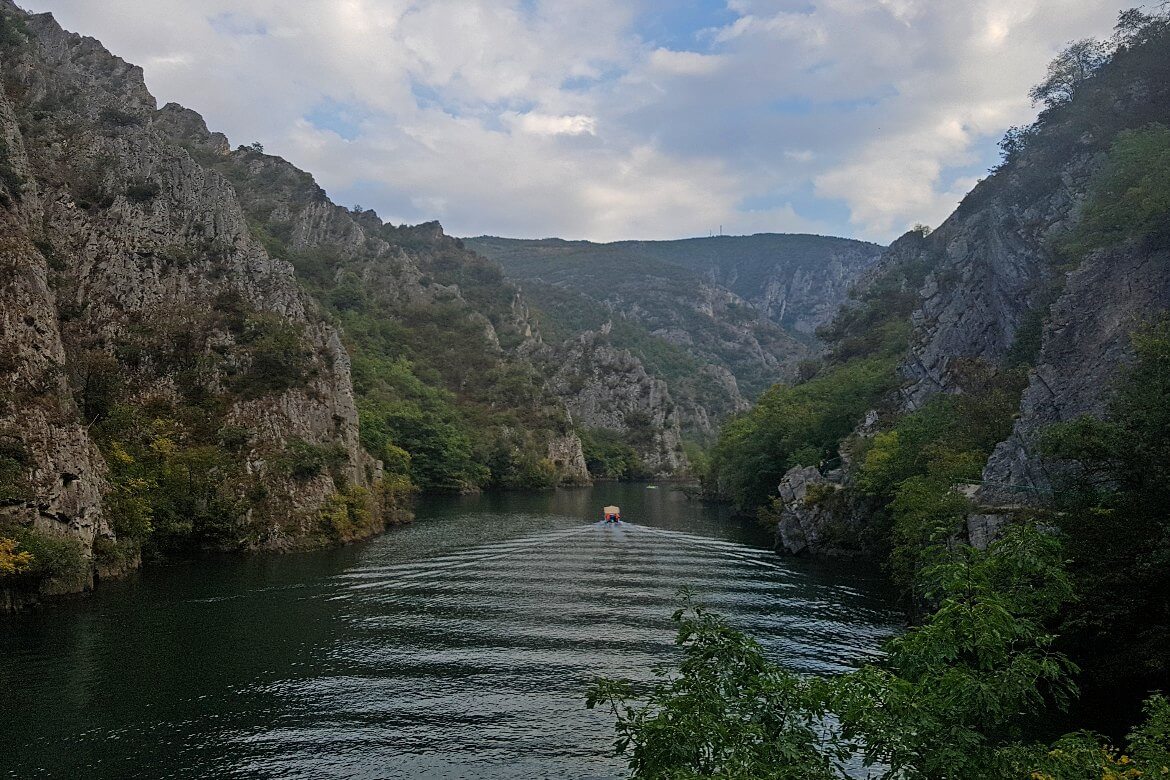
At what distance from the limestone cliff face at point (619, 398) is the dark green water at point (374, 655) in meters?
109

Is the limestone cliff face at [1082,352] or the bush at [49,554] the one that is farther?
the bush at [49,554]

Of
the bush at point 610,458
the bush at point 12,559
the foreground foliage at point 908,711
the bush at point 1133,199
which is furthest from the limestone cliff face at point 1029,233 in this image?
the bush at point 610,458

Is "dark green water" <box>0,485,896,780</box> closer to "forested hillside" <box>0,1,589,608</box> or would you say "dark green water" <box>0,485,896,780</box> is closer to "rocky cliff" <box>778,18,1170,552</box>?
"forested hillside" <box>0,1,589,608</box>

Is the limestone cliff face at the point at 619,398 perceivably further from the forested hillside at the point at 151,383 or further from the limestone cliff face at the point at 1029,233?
the limestone cliff face at the point at 1029,233

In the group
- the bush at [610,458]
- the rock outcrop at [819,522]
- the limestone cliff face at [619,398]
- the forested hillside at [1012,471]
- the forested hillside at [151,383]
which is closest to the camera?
the forested hillside at [1012,471]

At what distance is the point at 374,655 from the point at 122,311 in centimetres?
4310

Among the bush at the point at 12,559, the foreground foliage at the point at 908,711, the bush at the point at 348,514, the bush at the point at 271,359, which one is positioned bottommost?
the bush at the point at 348,514

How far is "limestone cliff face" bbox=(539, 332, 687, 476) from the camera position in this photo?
508 ft

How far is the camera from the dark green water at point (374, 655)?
16.4 metres

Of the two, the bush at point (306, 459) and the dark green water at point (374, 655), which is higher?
Answer: the bush at point (306, 459)

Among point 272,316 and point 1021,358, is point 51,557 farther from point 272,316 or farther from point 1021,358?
point 1021,358

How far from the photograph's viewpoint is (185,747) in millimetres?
16547

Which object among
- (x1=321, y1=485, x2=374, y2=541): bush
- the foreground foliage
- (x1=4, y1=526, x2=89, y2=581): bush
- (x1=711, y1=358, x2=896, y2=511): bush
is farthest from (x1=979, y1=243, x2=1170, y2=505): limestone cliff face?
(x1=321, y1=485, x2=374, y2=541): bush

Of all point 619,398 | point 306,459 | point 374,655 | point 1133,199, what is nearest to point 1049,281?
point 1133,199
